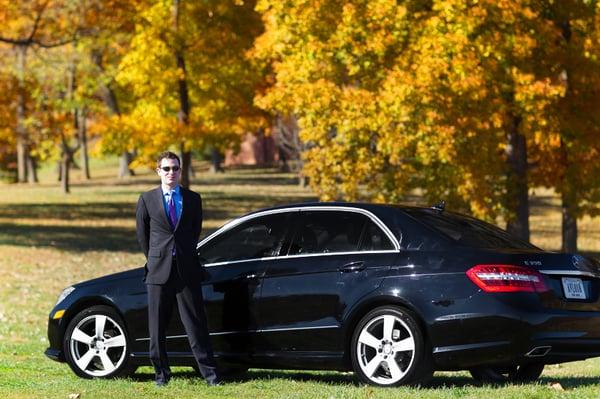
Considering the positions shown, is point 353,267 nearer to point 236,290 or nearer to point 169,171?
point 236,290

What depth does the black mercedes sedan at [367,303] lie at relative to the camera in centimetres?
962

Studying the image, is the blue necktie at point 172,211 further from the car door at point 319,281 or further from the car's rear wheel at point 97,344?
the car's rear wheel at point 97,344

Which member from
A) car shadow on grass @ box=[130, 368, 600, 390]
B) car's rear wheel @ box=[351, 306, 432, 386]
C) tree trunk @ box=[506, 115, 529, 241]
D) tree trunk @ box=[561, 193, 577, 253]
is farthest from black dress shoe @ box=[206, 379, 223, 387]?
tree trunk @ box=[561, 193, 577, 253]

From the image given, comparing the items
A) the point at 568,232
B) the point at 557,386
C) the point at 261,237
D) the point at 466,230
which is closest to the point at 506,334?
the point at 557,386

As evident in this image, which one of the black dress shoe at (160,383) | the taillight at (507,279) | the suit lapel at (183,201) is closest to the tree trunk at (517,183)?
the suit lapel at (183,201)

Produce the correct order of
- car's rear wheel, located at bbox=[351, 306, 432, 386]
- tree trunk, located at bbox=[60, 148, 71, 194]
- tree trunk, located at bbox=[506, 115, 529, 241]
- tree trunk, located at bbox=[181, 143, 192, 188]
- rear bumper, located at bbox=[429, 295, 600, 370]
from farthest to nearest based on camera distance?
tree trunk, located at bbox=[60, 148, 71, 194] < tree trunk, located at bbox=[181, 143, 192, 188] < tree trunk, located at bbox=[506, 115, 529, 241] < car's rear wheel, located at bbox=[351, 306, 432, 386] < rear bumper, located at bbox=[429, 295, 600, 370]

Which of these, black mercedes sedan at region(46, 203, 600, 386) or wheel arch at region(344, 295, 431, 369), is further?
wheel arch at region(344, 295, 431, 369)

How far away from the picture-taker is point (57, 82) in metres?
47.3

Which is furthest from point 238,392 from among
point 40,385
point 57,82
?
point 57,82

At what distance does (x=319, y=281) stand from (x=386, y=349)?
787 mm

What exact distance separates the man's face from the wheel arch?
1734 mm

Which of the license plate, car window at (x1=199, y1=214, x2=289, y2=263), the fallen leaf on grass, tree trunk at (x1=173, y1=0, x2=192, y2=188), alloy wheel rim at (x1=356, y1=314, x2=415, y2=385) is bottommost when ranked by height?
the fallen leaf on grass

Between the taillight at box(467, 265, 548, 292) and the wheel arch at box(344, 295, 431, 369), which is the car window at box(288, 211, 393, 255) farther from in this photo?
the taillight at box(467, 265, 548, 292)

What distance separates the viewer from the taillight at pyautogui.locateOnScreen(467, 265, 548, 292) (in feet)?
31.4
